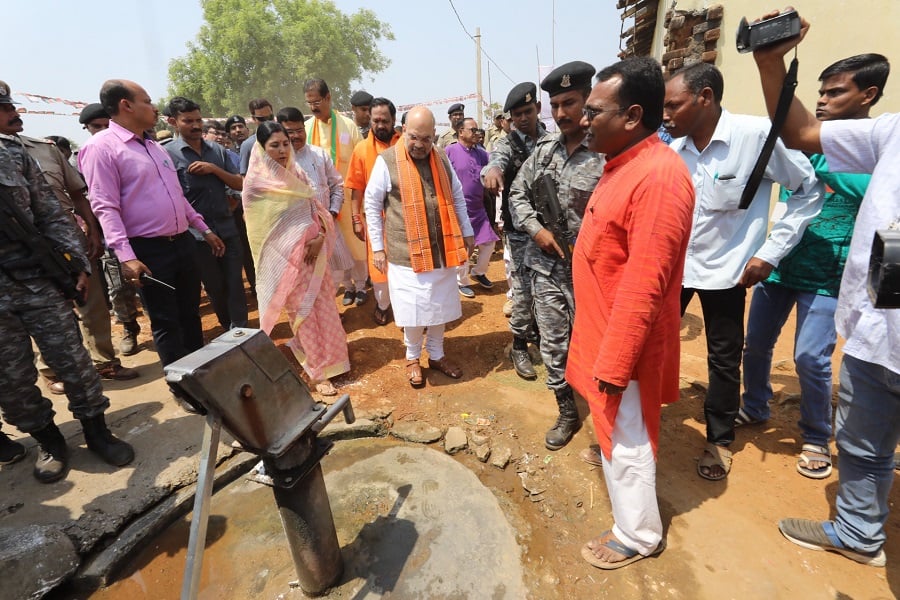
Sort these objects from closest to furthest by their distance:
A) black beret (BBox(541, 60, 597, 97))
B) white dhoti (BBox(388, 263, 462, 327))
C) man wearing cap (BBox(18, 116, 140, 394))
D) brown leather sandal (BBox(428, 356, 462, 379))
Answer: black beret (BBox(541, 60, 597, 97)) < man wearing cap (BBox(18, 116, 140, 394)) < white dhoti (BBox(388, 263, 462, 327)) < brown leather sandal (BBox(428, 356, 462, 379))

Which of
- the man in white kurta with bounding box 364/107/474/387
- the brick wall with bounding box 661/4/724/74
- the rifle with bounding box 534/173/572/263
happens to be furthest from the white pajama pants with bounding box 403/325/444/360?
the brick wall with bounding box 661/4/724/74

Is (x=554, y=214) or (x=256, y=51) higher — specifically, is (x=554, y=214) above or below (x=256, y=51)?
below

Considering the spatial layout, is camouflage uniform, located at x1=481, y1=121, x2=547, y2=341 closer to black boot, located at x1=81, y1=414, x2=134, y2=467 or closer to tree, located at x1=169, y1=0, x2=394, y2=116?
black boot, located at x1=81, y1=414, x2=134, y2=467

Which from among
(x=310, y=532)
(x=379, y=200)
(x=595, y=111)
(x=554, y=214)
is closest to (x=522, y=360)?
(x=554, y=214)

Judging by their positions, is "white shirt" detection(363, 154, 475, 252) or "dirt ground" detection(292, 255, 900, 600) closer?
"dirt ground" detection(292, 255, 900, 600)

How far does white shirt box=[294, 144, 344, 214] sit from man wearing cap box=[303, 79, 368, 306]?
0.70m

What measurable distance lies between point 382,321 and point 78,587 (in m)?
3.00

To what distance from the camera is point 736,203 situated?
2189mm

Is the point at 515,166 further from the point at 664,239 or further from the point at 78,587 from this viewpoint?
the point at 78,587

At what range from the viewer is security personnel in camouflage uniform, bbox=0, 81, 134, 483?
7.41 feet

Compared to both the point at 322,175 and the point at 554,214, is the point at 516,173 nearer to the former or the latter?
the point at 554,214

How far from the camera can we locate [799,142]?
1570mm

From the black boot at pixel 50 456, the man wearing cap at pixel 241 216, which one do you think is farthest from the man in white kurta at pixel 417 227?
the black boot at pixel 50 456

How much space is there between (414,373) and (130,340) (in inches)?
117
